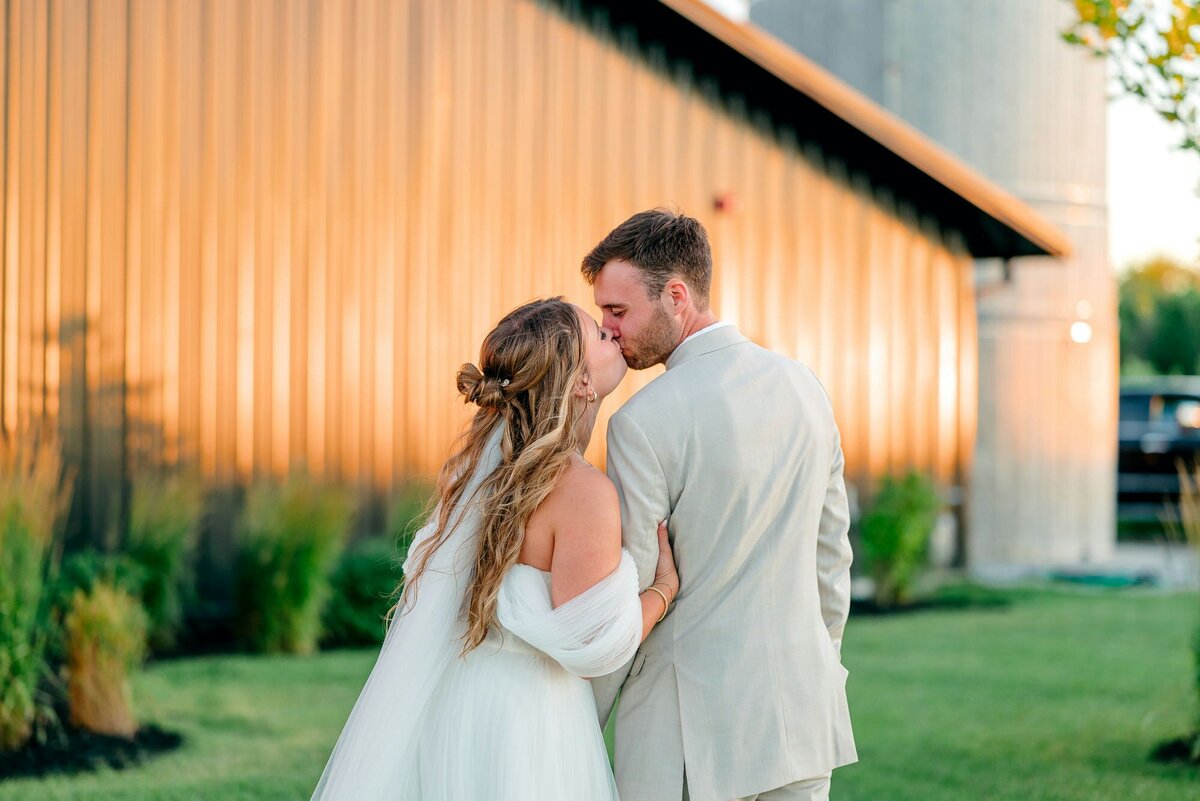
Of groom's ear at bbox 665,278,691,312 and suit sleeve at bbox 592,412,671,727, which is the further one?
groom's ear at bbox 665,278,691,312

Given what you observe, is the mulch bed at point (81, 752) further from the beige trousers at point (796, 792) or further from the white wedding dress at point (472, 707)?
the beige trousers at point (796, 792)

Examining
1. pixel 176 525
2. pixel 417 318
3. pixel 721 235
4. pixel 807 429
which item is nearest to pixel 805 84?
pixel 721 235

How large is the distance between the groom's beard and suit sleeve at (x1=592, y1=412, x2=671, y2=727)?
0.24 metres

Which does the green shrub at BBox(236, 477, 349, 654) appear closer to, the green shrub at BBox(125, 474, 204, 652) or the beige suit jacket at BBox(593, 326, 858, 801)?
the green shrub at BBox(125, 474, 204, 652)

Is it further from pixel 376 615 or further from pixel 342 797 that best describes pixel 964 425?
pixel 342 797

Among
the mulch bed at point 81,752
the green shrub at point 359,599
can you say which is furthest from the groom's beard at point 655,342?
the green shrub at point 359,599

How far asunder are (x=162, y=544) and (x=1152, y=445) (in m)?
16.1

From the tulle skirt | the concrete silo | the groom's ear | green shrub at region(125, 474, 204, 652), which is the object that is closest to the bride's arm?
the tulle skirt

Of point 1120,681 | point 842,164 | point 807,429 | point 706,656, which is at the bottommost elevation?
point 1120,681

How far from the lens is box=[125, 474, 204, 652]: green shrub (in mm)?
8602

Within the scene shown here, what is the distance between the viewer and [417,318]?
33.9 feet

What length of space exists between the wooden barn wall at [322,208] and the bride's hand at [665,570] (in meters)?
6.79

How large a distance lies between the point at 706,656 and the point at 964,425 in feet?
35.8

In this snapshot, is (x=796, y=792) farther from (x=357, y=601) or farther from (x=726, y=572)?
(x=357, y=601)
